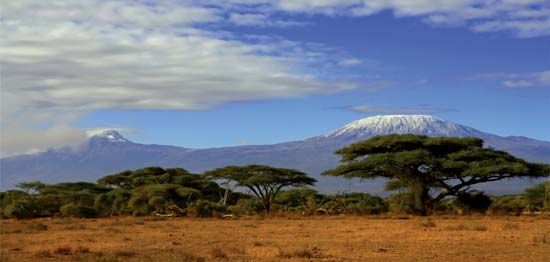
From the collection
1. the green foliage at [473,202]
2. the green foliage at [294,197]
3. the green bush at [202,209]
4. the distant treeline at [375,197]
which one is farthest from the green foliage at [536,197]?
the green bush at [202,209]

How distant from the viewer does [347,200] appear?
55750mm

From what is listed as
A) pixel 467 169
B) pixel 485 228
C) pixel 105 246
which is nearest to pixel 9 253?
pixel 105 246

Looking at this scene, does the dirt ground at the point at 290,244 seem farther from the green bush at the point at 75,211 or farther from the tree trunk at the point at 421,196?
the green bush at the point at 75,211

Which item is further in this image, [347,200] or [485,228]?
[347,200]

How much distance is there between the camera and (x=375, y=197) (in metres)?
55.7

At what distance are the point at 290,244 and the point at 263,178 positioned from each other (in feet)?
104

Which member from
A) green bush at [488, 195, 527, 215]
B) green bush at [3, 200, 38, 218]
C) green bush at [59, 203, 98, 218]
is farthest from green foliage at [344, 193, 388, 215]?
green bush at [3, 200, 38, 218]

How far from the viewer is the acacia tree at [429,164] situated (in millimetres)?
45625

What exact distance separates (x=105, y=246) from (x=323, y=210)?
29.1 m

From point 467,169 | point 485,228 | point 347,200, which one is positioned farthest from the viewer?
point 347,200

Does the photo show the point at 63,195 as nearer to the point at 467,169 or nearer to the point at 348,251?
the point at 467,169

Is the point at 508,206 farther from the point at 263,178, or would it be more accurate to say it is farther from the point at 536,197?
the point at 263,178

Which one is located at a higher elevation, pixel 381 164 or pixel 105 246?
pixel 381 164

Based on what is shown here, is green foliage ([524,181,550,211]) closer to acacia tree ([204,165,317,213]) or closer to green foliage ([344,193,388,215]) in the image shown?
green foliage ([344,193,388,215])
